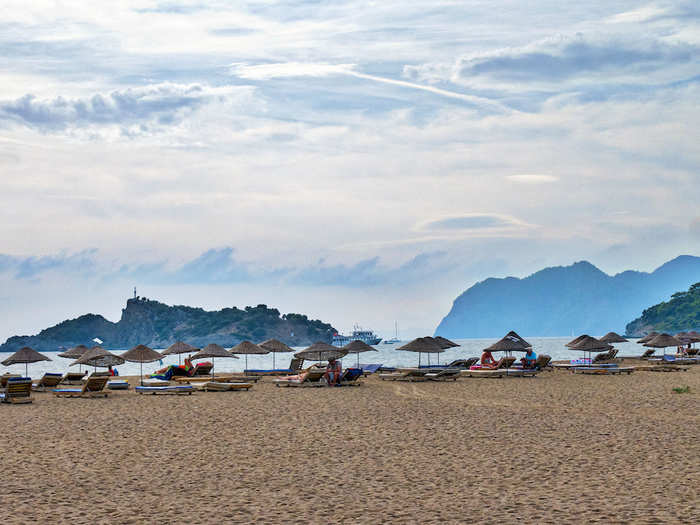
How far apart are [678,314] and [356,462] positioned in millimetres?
173860

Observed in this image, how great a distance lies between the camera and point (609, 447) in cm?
1273

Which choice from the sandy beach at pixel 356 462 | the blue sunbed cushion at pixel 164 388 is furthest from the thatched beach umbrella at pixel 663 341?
the blue sunbed cushion at pixel 164 388

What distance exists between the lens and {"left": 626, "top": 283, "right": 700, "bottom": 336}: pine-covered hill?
16625cm

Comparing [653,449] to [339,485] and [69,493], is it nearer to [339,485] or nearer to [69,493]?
[339,485]

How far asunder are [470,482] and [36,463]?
603 centimetres

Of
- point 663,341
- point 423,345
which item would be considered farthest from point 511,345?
point 663,341

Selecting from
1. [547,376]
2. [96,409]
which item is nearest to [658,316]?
[547,376]

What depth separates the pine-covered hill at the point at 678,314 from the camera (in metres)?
166

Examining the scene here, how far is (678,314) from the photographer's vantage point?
17175cm

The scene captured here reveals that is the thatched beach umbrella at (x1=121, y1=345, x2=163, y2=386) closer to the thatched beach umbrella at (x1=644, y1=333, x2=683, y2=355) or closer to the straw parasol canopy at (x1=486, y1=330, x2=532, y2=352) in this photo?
the straw parasol canopy at (x1=486, y1=330, x2=532, y2=352)

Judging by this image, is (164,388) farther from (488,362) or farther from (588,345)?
(588,345)

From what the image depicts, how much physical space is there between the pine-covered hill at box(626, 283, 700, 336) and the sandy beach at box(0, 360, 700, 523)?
15671 centimetres

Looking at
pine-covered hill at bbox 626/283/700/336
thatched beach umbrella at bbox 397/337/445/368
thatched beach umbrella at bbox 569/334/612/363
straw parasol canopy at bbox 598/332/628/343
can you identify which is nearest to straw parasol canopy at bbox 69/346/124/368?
thatched beach umbrella at bbox 397/337/445/368

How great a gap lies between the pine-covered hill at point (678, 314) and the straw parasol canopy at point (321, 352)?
467 ft
